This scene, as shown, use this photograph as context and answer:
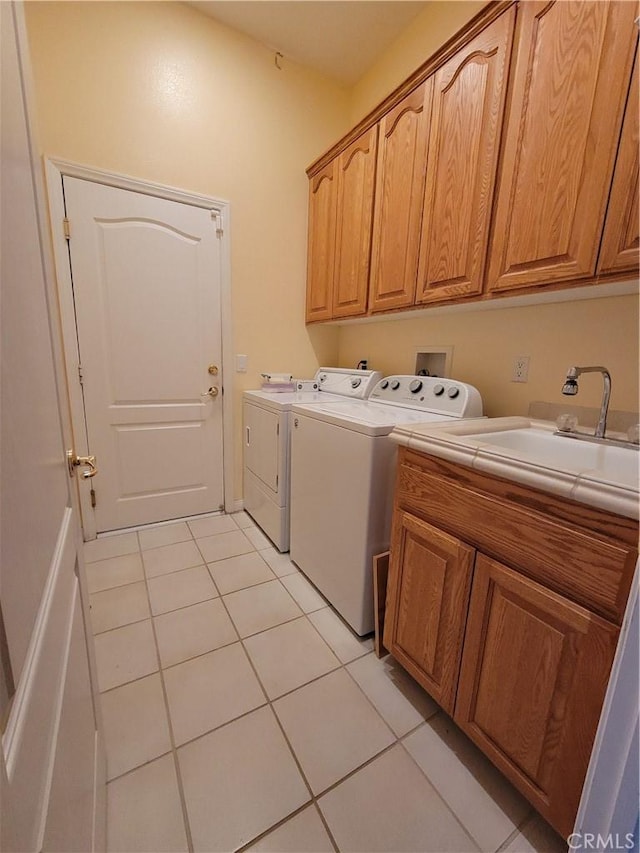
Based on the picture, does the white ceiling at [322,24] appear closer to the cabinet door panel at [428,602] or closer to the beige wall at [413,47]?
the beige wall at [413,47]

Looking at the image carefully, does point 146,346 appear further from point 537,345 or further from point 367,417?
point 537,345

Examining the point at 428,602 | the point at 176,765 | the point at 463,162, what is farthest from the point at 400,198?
the point at 176,765

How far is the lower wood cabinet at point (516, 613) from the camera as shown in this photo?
753 mm

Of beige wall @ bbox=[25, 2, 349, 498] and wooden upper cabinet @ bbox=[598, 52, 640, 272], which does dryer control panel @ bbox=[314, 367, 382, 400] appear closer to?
beige wall @ bbox=[25, 2, 349, 498]

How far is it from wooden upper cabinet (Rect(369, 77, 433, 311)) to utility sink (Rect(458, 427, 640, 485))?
826mm

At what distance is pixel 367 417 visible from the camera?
150cm

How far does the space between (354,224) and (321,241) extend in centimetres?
39

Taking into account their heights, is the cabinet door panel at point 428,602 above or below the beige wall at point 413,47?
below

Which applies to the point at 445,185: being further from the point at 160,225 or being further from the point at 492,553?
the point at 160,225

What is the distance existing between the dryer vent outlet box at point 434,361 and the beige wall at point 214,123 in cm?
97

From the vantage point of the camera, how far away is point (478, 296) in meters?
1.46

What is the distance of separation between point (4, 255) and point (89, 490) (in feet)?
7.12

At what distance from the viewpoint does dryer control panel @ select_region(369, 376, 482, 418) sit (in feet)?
5.28

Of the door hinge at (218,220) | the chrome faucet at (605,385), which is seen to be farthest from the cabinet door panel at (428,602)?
the door hinge at (218,220)
